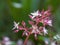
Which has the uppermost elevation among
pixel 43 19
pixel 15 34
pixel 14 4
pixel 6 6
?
pixel 6 6

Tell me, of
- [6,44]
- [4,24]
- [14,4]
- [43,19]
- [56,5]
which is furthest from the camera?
[56,5]

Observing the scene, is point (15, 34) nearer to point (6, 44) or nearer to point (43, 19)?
point (6, 44)

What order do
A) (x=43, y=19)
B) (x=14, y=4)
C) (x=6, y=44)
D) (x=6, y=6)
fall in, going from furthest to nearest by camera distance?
1. (x=6, y=6)
2. (x=14, y=4)
3. (x=6, y=44)
4. (x=43, y=19)

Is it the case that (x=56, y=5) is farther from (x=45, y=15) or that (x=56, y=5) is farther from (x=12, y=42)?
(x=45, y=15)

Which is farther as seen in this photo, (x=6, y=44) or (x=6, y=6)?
(x=6, y=6)

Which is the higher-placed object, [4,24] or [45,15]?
[4,24]

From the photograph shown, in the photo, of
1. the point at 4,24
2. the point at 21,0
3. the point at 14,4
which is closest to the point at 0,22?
the point at 4,24
